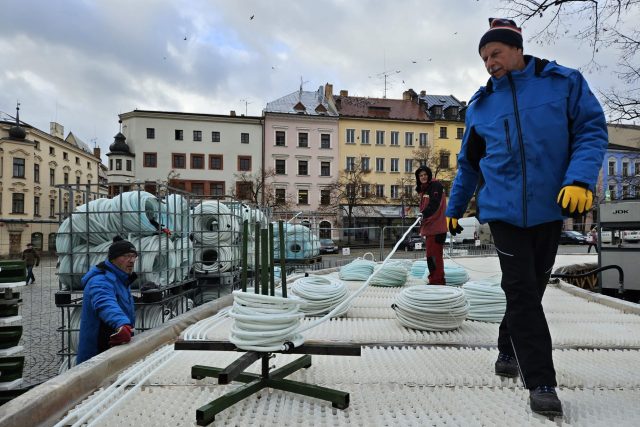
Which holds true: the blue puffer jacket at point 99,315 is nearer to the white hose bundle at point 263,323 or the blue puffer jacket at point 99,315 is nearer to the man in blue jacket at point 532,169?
the white hose bundle at point 263,323

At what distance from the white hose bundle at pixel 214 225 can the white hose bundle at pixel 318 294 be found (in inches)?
92.0

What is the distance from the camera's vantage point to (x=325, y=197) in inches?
1807

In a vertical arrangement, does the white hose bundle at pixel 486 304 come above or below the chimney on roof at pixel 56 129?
below

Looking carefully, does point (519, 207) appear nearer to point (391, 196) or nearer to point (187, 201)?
point (187, 201)

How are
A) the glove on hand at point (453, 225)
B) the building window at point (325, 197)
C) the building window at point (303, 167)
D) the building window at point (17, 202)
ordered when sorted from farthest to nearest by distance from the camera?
the building window at point (303, 167) → the building window at point (325, 197) → the building window at point (17, 202) → the glove on hand at point (453, 225)

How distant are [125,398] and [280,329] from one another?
2.51ft

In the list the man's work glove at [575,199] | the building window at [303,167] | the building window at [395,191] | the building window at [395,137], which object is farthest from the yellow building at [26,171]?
the man's work glove at [575,199]

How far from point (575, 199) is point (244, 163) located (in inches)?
1764

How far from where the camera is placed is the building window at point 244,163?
4538 cm

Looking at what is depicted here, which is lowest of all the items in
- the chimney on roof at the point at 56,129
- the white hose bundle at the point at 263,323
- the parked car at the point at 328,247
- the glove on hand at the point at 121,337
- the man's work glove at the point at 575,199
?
the parked car at the point at 328,247

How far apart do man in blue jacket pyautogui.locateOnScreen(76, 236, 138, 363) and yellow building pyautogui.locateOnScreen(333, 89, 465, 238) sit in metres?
40.7

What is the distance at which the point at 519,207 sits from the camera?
7.07ft

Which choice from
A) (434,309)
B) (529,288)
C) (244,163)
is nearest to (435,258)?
(434,309)

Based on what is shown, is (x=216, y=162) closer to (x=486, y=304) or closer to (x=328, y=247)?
(x=328, y=247)
